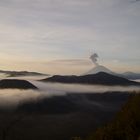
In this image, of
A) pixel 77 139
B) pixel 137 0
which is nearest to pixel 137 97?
pixel 77 139

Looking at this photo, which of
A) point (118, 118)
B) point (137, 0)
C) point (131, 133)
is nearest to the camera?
point (137, 0)

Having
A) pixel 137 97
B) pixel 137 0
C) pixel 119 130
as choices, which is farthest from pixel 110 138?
pixel 137 0

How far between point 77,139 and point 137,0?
52.1 ft

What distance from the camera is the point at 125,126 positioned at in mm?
40531

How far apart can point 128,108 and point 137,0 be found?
1426 centimetres

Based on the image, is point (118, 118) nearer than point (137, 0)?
No

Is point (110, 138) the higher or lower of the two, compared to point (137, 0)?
lower

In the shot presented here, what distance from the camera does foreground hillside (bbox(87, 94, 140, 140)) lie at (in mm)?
38812

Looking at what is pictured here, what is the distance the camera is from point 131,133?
38688 mm

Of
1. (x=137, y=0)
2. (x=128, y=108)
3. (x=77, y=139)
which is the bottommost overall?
(x=77, y=139)

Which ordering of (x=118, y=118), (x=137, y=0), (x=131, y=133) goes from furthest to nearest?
(x=118, y=118) → (x=131, y=133) → (x=137, y=0)

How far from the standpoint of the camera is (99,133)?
41.0m

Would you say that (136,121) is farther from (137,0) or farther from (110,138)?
(137,0)

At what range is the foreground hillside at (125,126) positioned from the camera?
38.8 metres
